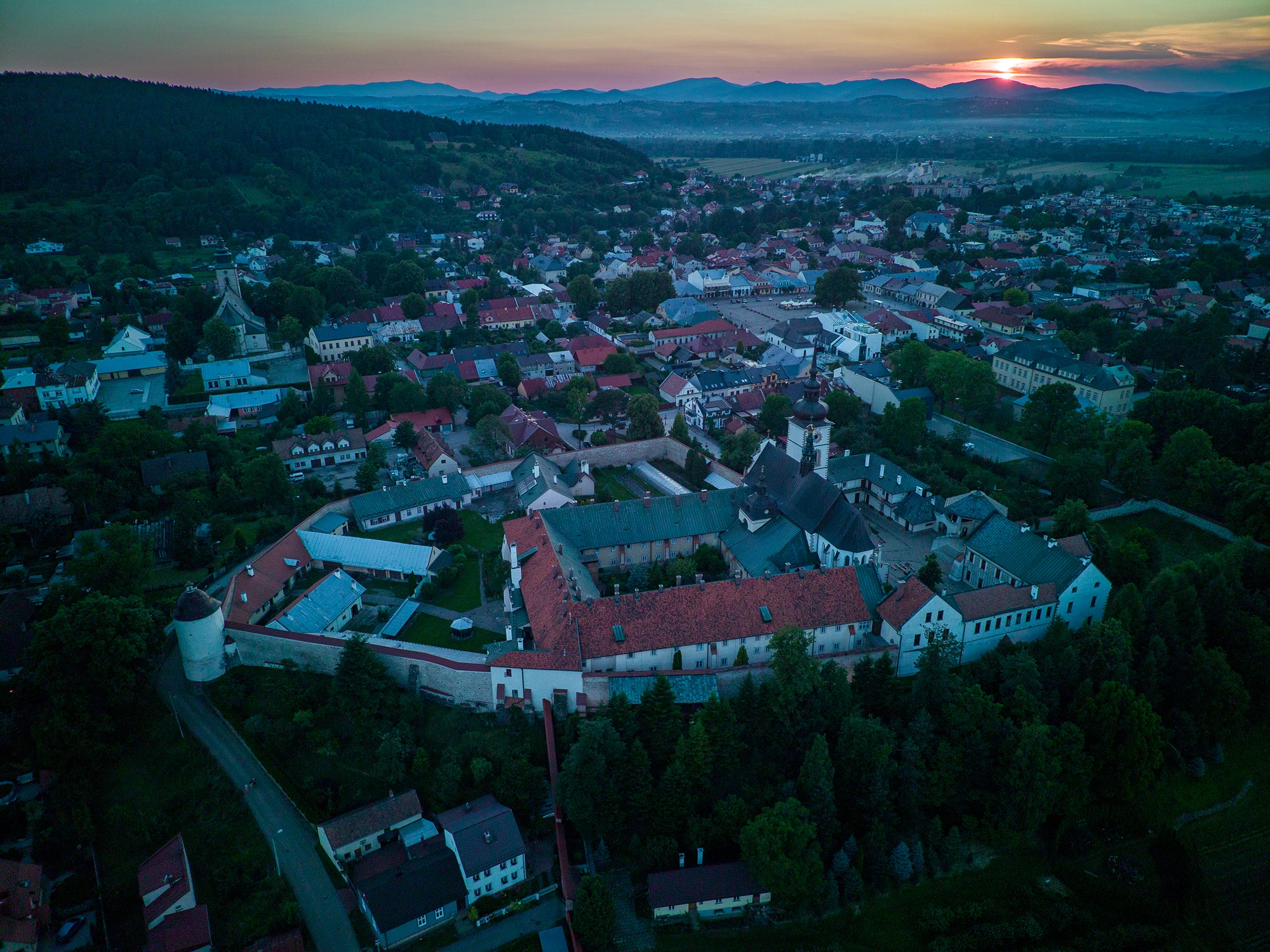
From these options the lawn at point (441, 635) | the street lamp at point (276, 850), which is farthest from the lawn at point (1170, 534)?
the street lamp at point (276, 850)

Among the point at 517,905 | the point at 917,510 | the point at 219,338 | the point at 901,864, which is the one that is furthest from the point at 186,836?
the point at 219,338

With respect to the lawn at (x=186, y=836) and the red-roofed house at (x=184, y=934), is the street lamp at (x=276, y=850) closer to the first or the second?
the lawn at (x=186, y=836)

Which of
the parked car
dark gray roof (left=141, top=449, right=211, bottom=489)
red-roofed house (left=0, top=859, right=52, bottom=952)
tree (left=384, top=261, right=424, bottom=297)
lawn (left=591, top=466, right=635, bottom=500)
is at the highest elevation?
tree (left=384, top=261, right=424, bottom=297)

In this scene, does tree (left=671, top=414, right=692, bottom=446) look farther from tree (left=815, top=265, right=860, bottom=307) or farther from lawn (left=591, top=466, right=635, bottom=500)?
tree (left=815, top=265, right=860, bottom=307)

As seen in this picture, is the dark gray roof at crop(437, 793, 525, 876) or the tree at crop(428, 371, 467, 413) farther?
the tree at crop(428, 371, 467, 413)

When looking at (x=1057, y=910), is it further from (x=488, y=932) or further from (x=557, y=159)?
(x=557, y=159)

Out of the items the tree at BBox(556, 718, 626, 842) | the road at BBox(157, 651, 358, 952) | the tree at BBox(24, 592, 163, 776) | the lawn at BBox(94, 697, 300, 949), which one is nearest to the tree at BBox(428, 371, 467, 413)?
the road at BBox(157, 651, 358, 952)

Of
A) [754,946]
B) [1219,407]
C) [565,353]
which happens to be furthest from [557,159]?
[754,946]
